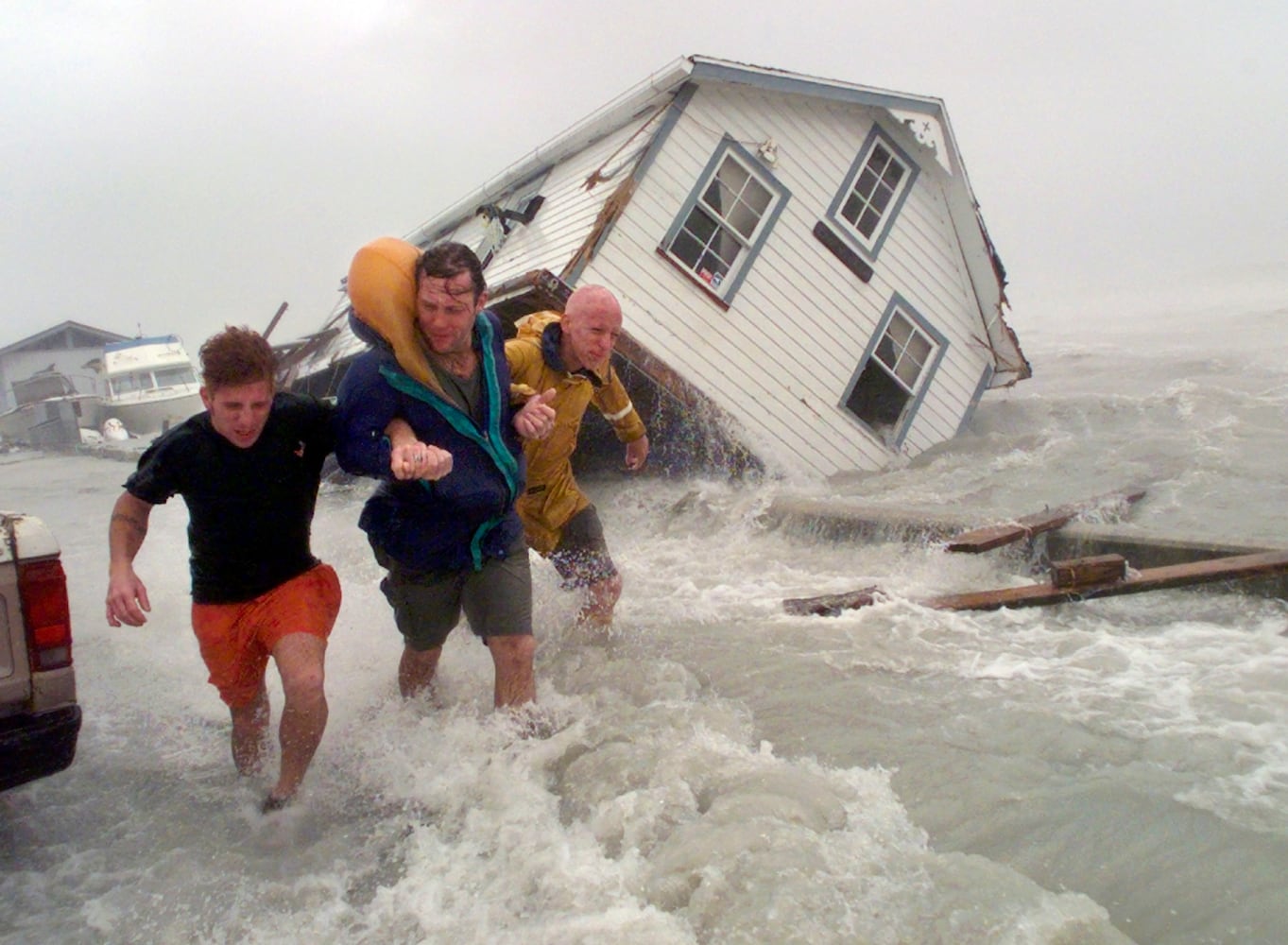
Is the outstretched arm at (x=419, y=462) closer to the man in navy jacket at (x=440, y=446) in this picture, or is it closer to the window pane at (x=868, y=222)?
the man in navy jacket at (x=440, y=446)

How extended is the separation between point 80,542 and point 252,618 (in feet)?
28.7

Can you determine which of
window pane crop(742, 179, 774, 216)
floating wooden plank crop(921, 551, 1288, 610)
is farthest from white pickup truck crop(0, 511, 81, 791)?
window pane crop(742, 179, 774, 216)

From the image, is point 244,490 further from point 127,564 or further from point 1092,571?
point 1092,571

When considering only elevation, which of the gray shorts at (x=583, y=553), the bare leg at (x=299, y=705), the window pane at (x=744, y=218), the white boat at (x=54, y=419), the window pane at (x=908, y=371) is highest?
the window pane at (x=744, y=218)

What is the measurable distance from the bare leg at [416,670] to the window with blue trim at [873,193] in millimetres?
8794

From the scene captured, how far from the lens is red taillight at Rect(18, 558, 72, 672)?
2996 mm

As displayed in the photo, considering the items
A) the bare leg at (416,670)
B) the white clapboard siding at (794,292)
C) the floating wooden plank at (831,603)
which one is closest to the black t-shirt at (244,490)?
the bare leg at (416,670)

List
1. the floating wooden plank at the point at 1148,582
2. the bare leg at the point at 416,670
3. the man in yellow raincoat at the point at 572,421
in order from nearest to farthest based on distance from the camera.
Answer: the bare leg at the point at 416,670 → the man in yellow raincoat at the point at 572,421 → the floating wooden plank at the point at 1148,582

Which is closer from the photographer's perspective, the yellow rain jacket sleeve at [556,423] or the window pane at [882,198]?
the yellow rain jacket sleeve at [556,423]

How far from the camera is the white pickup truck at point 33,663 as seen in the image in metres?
2.96

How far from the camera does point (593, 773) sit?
3416mm

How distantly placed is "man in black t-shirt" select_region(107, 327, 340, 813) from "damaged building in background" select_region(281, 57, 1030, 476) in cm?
594

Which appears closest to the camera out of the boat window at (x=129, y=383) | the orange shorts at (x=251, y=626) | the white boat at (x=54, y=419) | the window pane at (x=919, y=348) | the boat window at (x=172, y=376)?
the orange shorts at (x=251, y=626)

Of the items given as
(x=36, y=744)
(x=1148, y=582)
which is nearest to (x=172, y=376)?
(x=36, y=744)
